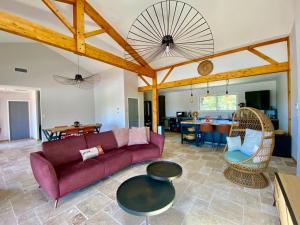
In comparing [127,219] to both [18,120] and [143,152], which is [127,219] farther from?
[18,120]

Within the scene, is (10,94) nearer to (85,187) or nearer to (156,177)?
(85,187)

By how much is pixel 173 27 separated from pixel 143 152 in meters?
3.29

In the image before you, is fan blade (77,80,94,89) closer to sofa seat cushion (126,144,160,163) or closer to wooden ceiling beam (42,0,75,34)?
wooden ceiling beam (42,0,75,34)

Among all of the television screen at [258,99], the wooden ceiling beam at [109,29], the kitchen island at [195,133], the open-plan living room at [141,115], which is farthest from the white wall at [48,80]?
the television screen at [258,99]

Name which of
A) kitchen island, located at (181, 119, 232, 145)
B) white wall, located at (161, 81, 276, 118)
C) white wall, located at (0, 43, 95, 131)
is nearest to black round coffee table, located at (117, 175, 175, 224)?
kitchen island, located at (181, 119, 232, 145)

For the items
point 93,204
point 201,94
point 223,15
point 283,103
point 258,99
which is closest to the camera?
point 93,204

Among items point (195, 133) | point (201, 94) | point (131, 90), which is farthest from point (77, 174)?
point (201, 94)

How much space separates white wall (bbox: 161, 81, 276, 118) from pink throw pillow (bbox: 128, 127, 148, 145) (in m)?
5.19

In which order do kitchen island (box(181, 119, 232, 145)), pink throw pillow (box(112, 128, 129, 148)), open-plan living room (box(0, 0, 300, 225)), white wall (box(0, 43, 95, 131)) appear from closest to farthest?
1. open-plan living room (box(0, 0, 300, 225))
2. pink throw pillow (box(112, 128, 129, 148))
3. kitchen island (box(181, 119, 232, 145))
4. white wall (box(0, 43, 95, 131))

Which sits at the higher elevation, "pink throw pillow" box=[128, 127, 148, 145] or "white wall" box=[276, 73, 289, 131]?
"white wall" box=[276, 73, 289, 131]

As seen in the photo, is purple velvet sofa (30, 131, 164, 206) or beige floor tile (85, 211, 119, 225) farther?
purple velvet sofa (30, 131, 164, 206)

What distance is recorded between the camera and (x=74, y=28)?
3.24 meters

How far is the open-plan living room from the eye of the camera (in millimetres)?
1854

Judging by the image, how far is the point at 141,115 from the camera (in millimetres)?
7059
